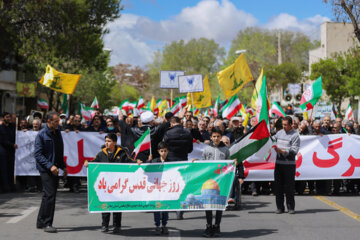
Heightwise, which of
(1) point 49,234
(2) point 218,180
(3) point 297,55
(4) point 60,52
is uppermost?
(3) point 297,55

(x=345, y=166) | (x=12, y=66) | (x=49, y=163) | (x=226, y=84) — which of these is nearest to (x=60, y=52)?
(x=226, y=84)

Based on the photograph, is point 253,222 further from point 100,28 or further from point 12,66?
point 12,66

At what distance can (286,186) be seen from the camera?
35.3ft

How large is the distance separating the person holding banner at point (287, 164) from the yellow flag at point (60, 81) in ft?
30.5

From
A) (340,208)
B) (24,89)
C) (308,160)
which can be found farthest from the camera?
(24,89)

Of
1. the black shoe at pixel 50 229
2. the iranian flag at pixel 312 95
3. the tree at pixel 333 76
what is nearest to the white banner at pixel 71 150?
the black shoe at pixel 50 229

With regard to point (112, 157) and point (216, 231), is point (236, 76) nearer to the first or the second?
point (112, 157)

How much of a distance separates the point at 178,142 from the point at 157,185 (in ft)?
3.90

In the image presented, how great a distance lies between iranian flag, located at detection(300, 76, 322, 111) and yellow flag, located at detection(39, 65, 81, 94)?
716cm

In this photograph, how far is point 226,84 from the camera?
1759cm

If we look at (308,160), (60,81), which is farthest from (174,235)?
(60,81)

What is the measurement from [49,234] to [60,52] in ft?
55.1

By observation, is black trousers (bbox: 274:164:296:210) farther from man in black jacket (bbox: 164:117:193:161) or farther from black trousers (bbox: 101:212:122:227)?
black trousers (bbox: 101:212:122:227)

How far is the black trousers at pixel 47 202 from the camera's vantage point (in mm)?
8711
